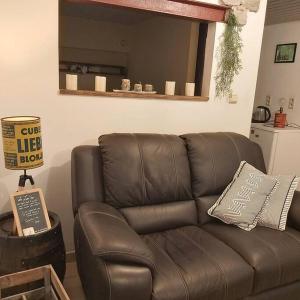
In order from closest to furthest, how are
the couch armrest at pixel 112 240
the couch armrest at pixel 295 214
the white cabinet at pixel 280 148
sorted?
the couch armrest at pixel 112 240 < the couch armrest at pixel 295 214 < the white cabinet at pixel 280 148

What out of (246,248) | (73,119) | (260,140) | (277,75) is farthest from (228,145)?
(277,75)

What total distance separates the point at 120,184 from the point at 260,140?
6.92 feet

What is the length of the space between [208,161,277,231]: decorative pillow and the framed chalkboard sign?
1.04 meters

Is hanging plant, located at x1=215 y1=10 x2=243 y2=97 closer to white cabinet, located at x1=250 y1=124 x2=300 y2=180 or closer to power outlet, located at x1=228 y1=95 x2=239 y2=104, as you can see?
power outlet, located at x1=228 y1=95 x2=239 y2=104

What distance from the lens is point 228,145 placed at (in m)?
2.19

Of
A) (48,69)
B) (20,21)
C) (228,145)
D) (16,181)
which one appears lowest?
(16,181)

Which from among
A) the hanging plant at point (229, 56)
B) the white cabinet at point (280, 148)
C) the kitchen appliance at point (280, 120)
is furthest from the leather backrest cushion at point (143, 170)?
the kitchen appliance at point (280, 120)

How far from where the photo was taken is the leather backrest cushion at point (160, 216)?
184 centimetres

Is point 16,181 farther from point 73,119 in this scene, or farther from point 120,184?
point 120,184

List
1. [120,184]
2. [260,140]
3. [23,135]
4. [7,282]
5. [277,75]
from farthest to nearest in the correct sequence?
1. [277,75]
2. [260,140]
3. [120,184]
4. [23,135]
5. [7,282]

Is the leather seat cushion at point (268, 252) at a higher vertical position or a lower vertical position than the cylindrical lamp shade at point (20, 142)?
lower

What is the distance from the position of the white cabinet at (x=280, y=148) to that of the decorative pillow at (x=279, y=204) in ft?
3.92

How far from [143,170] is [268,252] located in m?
0.84

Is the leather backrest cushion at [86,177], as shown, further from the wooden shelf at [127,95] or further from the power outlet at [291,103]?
the power outlet at [291,103]
